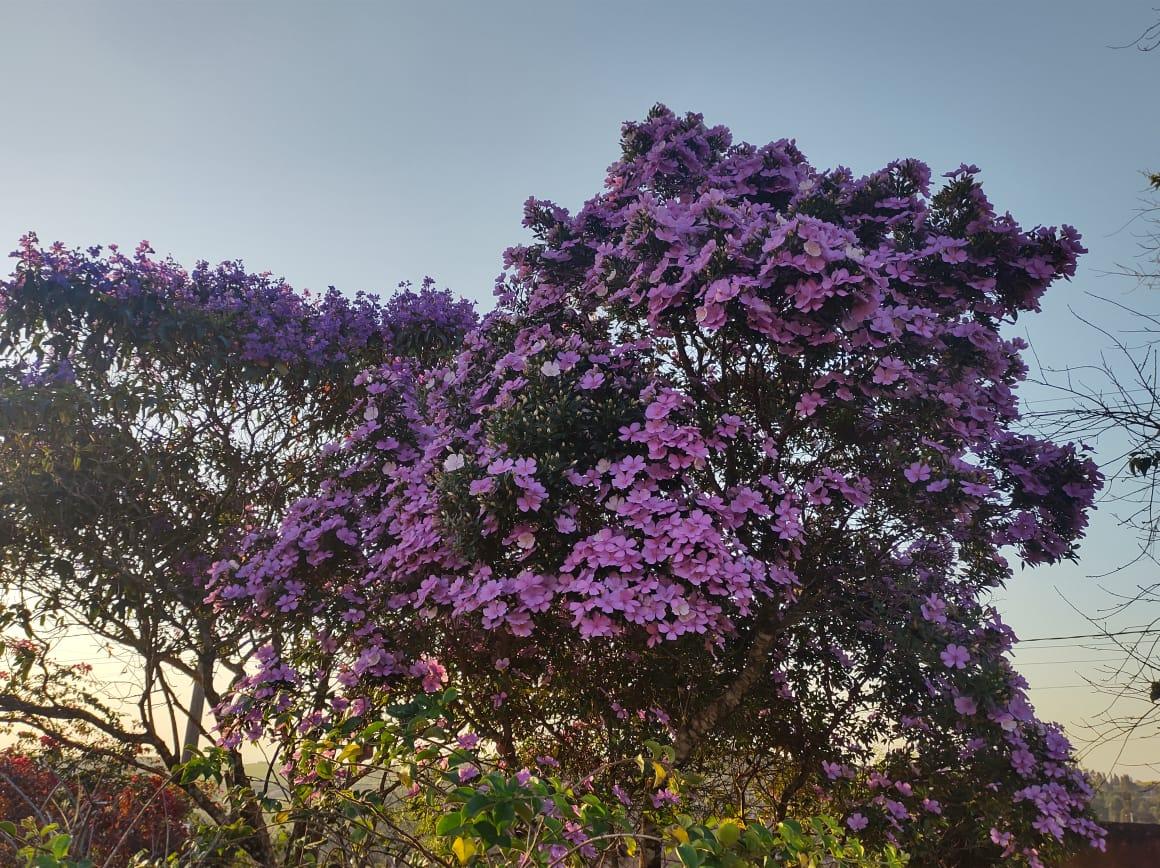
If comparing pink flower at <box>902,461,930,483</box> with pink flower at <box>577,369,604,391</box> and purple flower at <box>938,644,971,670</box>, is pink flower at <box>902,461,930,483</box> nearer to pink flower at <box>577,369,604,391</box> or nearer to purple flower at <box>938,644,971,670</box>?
purple flower at <box>938,644,971,670</box>

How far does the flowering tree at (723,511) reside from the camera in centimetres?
457

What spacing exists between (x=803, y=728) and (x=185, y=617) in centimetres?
516

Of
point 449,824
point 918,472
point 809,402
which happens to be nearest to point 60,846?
point 449,824

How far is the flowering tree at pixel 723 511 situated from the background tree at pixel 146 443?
1212 mm

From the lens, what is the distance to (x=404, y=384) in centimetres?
616

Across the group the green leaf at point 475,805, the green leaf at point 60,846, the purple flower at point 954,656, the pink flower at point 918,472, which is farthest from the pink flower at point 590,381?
the green leaf at point 60,846

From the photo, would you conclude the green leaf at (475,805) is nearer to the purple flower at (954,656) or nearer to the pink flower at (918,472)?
the pink flower at (918,472)

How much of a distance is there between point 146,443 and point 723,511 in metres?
5.09

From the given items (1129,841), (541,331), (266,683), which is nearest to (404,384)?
(541,331)

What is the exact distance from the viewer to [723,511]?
15.1ft

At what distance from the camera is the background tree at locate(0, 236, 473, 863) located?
6.64 m

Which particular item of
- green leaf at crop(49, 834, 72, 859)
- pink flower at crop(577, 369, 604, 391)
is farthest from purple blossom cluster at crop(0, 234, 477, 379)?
green leaf at crop(49, 834, 72, 859)

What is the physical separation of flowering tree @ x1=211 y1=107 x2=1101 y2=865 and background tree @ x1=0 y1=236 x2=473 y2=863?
1212mm

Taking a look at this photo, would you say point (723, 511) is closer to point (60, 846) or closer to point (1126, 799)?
point (60, 846)
